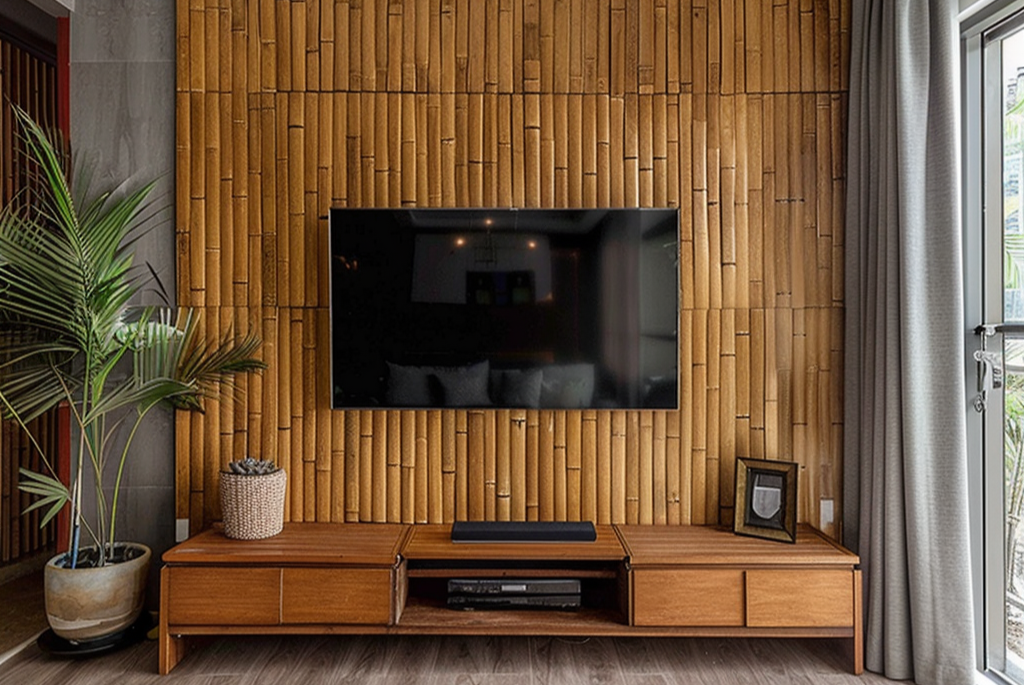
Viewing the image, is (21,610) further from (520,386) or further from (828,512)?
(828,512)

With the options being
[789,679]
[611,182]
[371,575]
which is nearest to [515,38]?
[611,182]

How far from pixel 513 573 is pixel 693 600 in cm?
62

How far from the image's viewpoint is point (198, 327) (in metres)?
2.75

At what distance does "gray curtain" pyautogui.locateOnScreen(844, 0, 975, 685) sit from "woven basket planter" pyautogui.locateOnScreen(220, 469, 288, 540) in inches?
84.9

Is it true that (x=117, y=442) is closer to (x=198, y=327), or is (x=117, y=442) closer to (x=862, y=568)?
(x=198, y=327)

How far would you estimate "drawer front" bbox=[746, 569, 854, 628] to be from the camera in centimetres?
232

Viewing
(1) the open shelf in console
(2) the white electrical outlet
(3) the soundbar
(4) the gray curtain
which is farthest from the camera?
(2) the white electrical outlet

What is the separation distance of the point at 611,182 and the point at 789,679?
1903mm

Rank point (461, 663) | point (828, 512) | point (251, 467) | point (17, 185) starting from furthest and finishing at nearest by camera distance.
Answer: point (17, 185), point (828, 512), point (251, 467), point (461, 663)

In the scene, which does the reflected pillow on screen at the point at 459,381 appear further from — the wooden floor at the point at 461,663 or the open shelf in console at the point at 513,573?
the wooden floor at the point at 461,663

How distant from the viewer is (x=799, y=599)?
2.33 m

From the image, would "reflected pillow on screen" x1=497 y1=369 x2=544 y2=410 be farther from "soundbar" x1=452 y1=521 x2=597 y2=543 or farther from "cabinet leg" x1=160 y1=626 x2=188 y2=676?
"cabinet leg" x1=160 y1=626 x2=188 y2=676

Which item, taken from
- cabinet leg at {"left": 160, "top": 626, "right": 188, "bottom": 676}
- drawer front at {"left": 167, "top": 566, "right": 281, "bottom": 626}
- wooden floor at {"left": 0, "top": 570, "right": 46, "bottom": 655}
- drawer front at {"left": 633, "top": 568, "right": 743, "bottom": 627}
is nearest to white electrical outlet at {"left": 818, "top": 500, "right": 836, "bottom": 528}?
drawer front at {"left": 633, "top": 568, "right": 743, "bottom": 627}

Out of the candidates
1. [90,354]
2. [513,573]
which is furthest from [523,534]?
[90,354]
